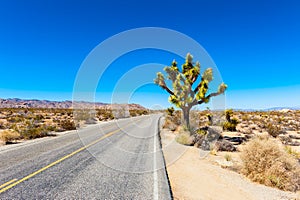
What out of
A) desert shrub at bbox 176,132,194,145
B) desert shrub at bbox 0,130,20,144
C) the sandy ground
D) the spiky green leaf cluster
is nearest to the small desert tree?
the spiky green leaf cluster

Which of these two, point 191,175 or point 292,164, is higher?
point 292,164

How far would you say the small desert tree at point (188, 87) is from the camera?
659 inches

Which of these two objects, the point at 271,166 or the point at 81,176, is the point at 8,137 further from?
the point at 271,166

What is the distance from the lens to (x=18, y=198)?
14.9ft

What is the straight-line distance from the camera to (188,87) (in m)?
17.5

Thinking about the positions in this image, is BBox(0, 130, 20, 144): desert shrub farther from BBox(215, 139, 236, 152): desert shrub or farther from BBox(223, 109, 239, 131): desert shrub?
BBox(223, 109, 239, 131): desert shrub

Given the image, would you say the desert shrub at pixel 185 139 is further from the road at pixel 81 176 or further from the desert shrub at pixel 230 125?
the desert shrub at pixel 230 125

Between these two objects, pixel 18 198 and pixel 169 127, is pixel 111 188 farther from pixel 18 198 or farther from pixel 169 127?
pixel 169 127

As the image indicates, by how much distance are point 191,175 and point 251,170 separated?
226 cm

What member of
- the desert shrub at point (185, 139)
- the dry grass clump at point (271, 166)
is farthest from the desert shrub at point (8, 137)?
the dry grass clump at point (271, 166)

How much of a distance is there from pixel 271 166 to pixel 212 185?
7.45 feet

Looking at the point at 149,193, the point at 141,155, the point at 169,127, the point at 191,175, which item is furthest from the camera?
the point at 169,127

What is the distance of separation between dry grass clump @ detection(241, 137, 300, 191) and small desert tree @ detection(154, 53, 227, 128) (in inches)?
373

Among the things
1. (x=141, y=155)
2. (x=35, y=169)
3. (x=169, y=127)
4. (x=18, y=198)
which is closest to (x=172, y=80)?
(x=169, y=127)
